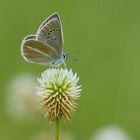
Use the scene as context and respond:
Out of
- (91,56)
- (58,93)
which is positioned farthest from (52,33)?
(91,56)

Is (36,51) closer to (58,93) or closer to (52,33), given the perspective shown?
(52,33)

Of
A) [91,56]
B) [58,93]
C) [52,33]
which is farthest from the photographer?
[91,56]

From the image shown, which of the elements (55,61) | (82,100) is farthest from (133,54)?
(55,61)

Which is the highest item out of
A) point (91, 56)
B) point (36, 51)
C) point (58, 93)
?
point (91, 56)

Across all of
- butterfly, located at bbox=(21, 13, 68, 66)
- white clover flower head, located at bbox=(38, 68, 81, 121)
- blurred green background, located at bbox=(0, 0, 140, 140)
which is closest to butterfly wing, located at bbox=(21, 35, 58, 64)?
butterfly, located at bbox=(21, 13, 68, 66)

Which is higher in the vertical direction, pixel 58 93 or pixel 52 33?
pixel 52 33

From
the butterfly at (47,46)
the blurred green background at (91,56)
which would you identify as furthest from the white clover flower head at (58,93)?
the blurred green background at (91,56)

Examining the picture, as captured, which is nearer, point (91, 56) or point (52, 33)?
point (52, 33)

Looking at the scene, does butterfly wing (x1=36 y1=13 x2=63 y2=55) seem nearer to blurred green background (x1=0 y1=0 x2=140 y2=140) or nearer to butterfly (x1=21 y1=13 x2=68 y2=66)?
butterfly (x1=21 y1=13 x2=68 y2=66)
